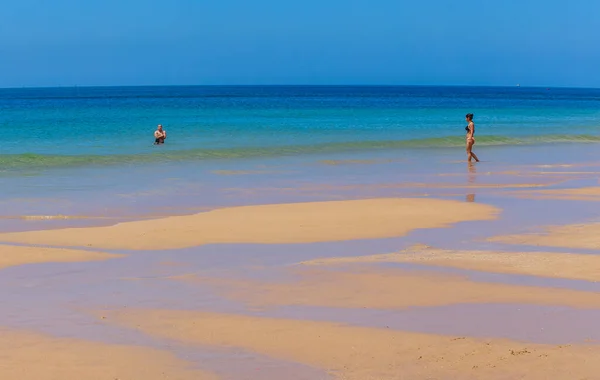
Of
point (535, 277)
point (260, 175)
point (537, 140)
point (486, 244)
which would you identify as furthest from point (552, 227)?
point (537, 140)

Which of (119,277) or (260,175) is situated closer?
(119,277)

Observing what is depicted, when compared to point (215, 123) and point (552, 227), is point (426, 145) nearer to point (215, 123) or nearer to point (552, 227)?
point (215, 123)

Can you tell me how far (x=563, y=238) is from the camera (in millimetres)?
11125

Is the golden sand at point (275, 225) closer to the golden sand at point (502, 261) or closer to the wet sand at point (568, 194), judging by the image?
the golden sand at point (502, 261)

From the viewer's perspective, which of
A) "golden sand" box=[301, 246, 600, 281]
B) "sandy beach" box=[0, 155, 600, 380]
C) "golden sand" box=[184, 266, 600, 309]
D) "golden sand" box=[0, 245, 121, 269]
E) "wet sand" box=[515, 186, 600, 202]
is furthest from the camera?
"wet sand" box=[515, 186, 600, 202]

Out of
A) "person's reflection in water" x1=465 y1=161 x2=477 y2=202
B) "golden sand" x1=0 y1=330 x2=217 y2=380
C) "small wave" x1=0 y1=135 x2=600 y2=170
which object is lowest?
"small wave" x1=0 y1=135 x2=600 y2=170

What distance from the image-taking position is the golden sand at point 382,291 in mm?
7934

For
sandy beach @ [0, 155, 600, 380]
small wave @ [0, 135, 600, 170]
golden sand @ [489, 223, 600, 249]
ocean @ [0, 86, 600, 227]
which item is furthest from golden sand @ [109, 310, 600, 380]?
small wave @ [0, 135, 600, 170]

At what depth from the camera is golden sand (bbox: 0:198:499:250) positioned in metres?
11.3

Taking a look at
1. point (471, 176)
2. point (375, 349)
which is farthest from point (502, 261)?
point (471, 176)

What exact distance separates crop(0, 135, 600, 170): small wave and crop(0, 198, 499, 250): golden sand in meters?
12.6

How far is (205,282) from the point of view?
8820 mm

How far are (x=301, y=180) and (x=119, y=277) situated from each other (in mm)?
11126

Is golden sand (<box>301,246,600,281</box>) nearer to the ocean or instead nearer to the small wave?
the ocean
